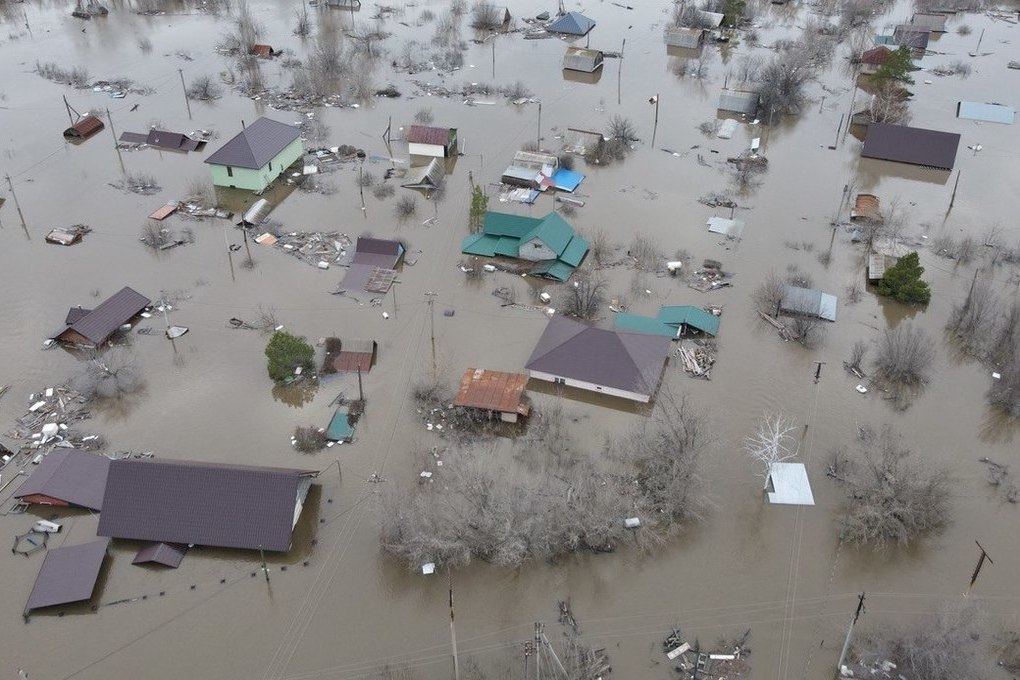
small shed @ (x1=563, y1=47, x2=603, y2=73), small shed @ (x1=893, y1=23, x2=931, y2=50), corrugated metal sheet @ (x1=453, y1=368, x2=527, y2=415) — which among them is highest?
small shed @ (x1=893, y1=23, x2=931, y2=50)

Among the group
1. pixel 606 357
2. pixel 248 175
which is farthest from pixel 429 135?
pixel 606 357

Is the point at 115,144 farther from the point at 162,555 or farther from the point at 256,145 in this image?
the point at 162,555

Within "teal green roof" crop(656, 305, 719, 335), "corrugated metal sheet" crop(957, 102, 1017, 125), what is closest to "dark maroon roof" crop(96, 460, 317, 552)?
"teal green roof" crop(656, 305, 719, 335)

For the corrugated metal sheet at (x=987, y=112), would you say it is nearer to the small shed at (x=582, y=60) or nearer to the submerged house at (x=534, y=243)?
the small shed at (x=582, y=60)

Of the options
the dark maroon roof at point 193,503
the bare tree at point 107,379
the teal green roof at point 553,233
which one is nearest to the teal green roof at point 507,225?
the teal green roof at point 553,233

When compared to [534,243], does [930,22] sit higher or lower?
higher

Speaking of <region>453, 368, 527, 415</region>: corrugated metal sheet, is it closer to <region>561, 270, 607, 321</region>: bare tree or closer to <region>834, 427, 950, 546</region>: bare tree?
<region>561, 270, 607, 321</region>: bare tree
